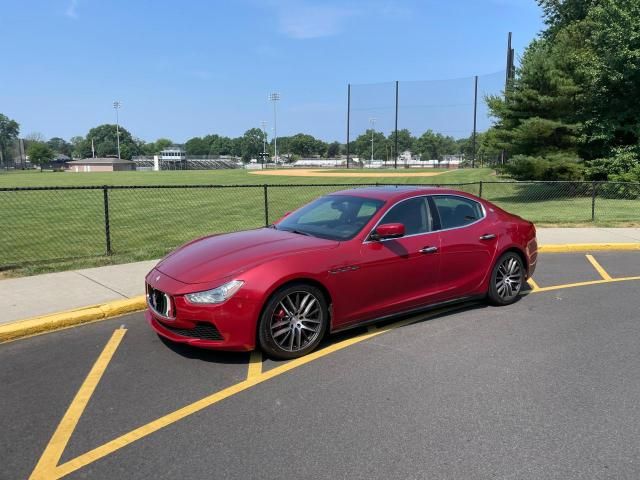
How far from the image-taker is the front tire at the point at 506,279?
20.7 ft

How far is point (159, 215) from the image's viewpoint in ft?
54.3

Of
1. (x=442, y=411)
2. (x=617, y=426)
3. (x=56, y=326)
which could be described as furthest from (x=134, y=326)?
(x=617, y=426)

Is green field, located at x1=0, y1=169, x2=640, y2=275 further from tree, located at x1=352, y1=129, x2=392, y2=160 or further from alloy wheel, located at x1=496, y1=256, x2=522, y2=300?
tree, located at x1=352, y1=129, x2=392, y2=160

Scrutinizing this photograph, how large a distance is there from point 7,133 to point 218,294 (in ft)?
696

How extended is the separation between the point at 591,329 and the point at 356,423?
10.8 feet

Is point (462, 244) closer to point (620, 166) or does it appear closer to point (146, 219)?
point (146, 219)

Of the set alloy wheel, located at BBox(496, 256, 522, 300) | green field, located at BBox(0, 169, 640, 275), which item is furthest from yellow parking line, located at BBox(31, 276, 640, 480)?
green field, located at BBox(0, 169, 640, 275)

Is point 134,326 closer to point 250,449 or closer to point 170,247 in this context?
point 250,449

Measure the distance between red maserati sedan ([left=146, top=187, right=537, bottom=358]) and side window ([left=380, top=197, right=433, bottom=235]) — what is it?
1cm

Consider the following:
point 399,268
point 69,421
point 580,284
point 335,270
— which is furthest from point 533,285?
point 69,421

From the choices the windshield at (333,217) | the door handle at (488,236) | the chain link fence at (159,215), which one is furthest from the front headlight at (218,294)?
the chain link fence at (159,215)

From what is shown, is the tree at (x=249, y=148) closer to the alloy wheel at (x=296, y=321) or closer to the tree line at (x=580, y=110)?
the tree line at (x=580, y=110)

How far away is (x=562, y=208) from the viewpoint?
1817 cm

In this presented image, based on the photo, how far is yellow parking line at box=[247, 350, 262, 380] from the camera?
173 inches
